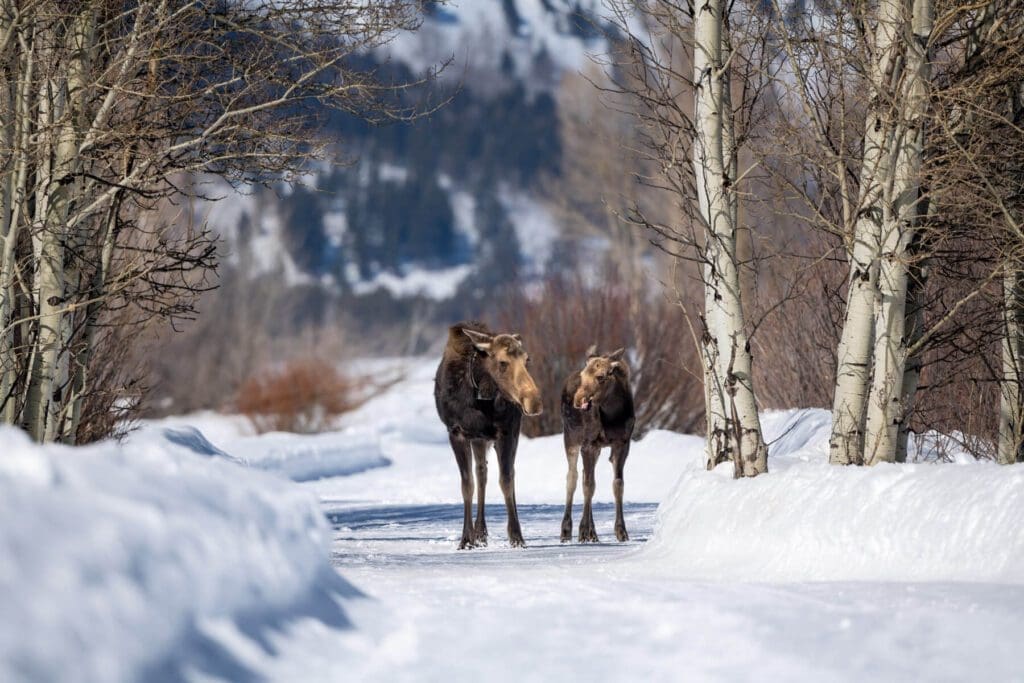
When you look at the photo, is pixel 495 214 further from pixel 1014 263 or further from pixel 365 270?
pixel 1014 263

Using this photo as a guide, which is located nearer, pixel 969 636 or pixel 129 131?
pixel 969 636

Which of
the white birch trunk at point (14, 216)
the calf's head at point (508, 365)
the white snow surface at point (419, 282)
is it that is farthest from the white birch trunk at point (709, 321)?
the white snow surface at point (419, 282)

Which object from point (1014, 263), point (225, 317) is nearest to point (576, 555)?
point (1014, 263)

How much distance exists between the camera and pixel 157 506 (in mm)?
4715

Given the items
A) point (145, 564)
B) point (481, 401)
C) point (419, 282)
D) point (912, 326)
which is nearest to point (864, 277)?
point (912, 326)

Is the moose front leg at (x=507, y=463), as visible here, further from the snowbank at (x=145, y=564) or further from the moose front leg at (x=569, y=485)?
the snowbank at (x=145, y=564)

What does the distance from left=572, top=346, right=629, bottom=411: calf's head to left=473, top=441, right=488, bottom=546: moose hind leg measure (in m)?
0.99

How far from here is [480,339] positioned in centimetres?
1289

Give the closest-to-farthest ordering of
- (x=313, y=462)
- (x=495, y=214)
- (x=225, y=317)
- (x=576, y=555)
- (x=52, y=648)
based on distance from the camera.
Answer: (x=52, y=648), (x=576, y=555), (x=313, y=462), (x=225, y=317), (x=495, y=214)

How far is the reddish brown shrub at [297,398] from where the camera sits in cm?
4253

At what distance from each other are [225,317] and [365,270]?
5886 centimetres

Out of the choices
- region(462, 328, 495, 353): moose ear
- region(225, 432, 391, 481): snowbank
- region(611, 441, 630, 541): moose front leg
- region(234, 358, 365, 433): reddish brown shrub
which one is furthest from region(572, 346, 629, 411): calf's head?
region(234, 358, 365, 433): reddish brown shrub

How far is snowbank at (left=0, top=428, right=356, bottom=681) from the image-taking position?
3877 mm

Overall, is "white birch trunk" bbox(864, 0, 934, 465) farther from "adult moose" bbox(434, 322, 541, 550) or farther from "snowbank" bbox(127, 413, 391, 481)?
"snowbank" bbox(127, 413, 391, 481)
